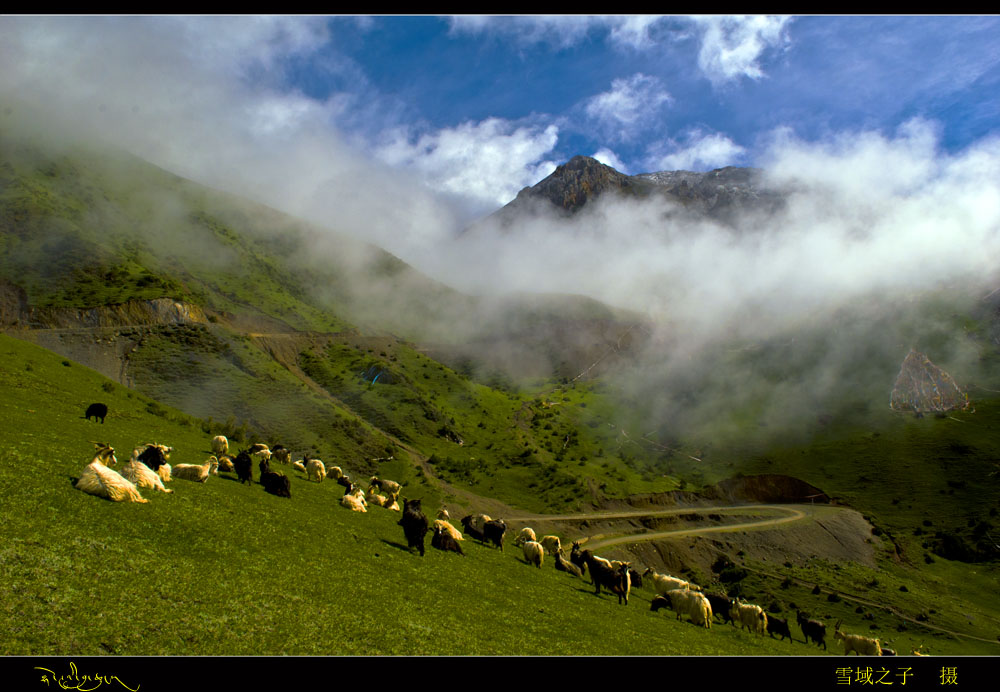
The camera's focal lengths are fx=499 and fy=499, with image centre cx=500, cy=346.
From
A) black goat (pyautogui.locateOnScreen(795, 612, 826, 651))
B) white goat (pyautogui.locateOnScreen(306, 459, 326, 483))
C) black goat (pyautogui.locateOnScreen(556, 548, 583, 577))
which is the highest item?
white goat (pyautogui.locateOnScreen(306, 459, 326, 483))

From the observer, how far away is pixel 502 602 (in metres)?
19.5

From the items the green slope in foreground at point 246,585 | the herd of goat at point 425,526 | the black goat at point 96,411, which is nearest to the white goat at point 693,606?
the herd of goat at point 425,526

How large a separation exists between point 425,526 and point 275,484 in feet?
32.6

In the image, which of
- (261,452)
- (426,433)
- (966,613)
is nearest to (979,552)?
(966,613)

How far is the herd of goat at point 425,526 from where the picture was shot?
18953 mm

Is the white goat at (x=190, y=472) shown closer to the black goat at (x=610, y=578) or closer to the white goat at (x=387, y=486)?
the white goat at (x=387, y=486)

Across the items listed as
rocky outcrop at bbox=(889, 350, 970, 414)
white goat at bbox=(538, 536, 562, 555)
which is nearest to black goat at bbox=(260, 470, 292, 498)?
white goat at bbox=(538, 536, 562, 555)

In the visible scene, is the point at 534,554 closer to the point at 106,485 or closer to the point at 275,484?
the point at 275,484

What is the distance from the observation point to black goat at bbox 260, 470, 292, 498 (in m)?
27.6

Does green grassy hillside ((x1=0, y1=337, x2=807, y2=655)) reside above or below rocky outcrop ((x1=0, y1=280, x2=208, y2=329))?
below

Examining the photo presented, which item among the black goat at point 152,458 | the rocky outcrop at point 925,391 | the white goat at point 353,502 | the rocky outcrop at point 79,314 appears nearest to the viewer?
the black goat at point 152,458

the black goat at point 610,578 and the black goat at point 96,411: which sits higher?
the black goat at point 96,411

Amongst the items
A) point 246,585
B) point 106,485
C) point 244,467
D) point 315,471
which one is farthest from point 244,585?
point 315,471
